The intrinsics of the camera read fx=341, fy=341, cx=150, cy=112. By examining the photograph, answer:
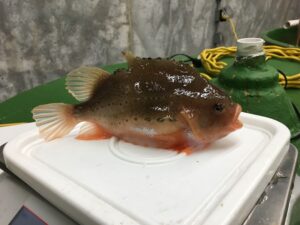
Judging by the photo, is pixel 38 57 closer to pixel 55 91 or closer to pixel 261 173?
pixel 55 91

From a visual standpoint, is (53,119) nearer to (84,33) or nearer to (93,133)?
(93,133)

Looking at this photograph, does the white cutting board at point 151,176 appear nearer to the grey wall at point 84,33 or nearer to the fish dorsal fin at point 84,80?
the fish dorsal fin at point 84,80

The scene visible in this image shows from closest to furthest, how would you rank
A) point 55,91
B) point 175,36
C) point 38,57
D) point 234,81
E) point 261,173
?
point 261,173
point 234,81
point 55,91
point 38,57
point 175,36

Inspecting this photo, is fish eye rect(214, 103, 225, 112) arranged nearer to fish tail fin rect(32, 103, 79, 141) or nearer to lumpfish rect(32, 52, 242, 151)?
lumpfish rect(32, 52, 242, 151)

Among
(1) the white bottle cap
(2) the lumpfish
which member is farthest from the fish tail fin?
(1) the white bottle cap

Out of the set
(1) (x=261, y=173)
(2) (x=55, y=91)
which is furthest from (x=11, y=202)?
(2) (x=55, y=91)

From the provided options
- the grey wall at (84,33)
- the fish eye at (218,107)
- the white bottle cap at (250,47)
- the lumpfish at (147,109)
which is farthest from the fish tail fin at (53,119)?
the grey wall at (84,33)
